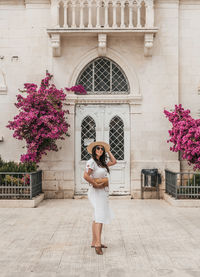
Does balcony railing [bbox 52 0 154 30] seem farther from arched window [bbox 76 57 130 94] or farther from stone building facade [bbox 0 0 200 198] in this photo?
arched window [bbox 76 57 130 94]

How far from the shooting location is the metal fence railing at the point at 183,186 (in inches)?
435

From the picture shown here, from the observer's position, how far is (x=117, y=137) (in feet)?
41.4

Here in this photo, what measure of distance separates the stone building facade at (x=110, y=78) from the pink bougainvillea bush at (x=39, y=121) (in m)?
0.69

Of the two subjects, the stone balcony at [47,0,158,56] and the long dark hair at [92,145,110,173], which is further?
the stone balcony at [47,0,158,56]

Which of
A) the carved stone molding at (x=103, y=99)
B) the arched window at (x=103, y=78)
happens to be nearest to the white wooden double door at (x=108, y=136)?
the carved stone molding at (x=103, y=99)

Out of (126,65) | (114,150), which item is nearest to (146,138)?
(114,150)

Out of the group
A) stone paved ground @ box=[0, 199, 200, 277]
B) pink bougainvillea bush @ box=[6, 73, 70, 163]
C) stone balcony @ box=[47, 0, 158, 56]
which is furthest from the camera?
stone balcony @ box=[47, 0, 158, 56]

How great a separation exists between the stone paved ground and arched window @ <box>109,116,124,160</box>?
230 centimetres

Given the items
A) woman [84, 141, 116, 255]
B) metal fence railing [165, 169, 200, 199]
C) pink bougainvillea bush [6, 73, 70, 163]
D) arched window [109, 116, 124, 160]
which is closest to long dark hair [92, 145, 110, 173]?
woman [84, 141, 116, 255]

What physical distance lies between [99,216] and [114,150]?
20.7 feet

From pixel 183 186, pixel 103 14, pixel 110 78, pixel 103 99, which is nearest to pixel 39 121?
pixel 103 99

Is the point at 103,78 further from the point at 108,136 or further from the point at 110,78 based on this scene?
the point at 108,136

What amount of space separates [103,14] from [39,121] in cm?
390

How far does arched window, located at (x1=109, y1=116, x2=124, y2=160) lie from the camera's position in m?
12.6
